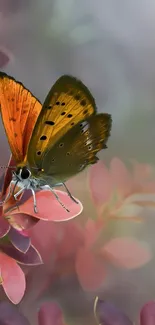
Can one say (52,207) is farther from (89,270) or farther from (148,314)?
(148,314)

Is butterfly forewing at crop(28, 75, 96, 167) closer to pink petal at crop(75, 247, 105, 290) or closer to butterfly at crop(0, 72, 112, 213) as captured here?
butterfly at crop(0, 72, 112, 213)

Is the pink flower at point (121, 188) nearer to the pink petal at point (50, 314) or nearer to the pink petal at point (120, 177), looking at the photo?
the pink petal at point (120, 177)

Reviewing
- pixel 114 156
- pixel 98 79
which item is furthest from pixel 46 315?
pixel 98 79

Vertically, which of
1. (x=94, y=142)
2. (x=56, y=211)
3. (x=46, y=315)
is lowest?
(x=46, y=315)

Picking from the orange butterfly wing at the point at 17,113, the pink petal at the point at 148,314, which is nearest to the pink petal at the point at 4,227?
the orange butterfly wing at the point at 17,113

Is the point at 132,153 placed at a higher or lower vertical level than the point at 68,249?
higher

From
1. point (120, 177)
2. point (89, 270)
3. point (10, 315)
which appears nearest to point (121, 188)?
point (120, 177)

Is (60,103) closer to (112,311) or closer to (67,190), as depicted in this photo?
(67,190)
